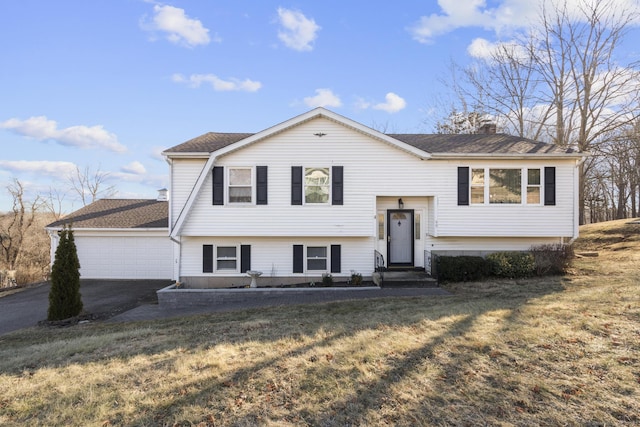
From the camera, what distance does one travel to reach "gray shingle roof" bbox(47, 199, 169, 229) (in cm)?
1698

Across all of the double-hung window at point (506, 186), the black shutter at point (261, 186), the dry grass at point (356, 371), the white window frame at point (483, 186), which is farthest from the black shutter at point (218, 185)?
the double-hung window at point (506, 186)

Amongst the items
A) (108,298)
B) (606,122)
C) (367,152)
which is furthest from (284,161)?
(606,122)

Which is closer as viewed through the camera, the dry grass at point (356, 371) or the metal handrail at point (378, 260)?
the dry grass at point (356, 371)

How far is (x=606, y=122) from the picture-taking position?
22719mm

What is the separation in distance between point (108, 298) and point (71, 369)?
9048 mm

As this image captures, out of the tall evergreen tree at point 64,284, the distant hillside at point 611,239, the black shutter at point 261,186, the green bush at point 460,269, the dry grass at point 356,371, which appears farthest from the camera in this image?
the distant hillside at point 611,239

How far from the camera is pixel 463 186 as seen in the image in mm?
12734

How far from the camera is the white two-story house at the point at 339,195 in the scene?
1255cm

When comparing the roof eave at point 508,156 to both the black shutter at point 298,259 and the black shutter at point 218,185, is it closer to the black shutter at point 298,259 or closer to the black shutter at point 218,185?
the black shutter at point 298,259

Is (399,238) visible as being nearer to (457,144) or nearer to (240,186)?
(457,144)

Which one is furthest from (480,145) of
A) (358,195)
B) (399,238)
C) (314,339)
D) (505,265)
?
(314,339)

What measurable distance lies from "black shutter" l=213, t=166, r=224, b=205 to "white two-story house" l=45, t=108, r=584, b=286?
0.12 ft

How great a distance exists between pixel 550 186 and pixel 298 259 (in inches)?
374

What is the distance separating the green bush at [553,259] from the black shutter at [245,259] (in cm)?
1024
